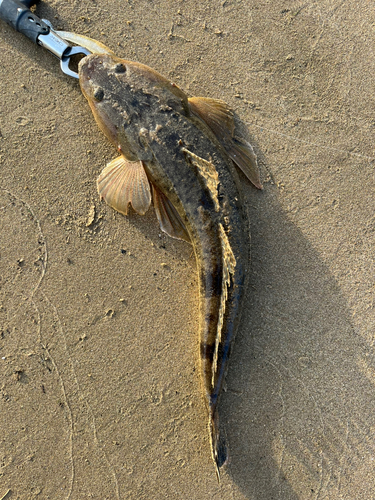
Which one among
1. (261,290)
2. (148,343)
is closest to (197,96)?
(261,290)

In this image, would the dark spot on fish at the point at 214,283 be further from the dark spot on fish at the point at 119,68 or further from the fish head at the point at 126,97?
the dark spot on fish at the point at 119,68

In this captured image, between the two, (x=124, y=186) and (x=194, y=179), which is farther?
(x=124, y=186)

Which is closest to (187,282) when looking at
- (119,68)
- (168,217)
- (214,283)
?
(214,283)

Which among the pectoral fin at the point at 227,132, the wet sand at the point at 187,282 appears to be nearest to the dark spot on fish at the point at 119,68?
the wet sand at the point at 187,282

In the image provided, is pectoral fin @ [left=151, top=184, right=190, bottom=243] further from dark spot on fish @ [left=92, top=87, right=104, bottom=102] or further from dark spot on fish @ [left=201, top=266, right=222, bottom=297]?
dark spot on fish @ [left=92, top=87, right=104, bottom=102]

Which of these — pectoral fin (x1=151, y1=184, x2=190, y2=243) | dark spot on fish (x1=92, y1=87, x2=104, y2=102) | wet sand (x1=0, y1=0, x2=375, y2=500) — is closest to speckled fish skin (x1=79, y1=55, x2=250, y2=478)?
dark spot on fish (x1=92, y1=87, x2=104, y2=102)

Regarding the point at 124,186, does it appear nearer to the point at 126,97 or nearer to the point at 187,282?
the point at 126,97

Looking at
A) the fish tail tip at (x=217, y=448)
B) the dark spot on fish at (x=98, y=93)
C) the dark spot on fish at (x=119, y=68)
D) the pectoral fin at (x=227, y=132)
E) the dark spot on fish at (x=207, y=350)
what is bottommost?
the fish tail tip at (x=217, y=448)
